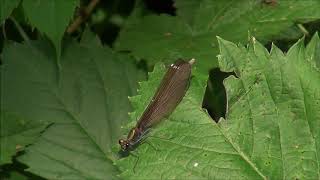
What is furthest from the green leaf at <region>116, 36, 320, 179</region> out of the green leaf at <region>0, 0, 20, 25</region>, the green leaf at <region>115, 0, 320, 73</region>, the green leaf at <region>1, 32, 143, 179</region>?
the green leaf at <region>0, 0, 20, 25</region>

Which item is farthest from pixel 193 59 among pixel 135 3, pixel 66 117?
pixel 135 3

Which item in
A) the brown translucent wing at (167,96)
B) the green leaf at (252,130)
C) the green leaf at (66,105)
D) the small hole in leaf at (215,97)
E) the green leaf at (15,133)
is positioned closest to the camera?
the green leaf at (252,130)

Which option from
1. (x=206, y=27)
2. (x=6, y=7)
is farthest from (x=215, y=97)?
(x=6, y=7)

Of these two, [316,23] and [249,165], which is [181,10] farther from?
[249,165]

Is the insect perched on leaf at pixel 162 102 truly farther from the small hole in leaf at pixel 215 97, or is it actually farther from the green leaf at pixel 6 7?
the green leaf at pixel 6 7

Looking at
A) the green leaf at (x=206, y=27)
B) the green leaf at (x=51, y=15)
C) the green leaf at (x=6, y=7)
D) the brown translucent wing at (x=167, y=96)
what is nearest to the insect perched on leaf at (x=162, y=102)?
the brown translucent wing at (x=167, y=96)

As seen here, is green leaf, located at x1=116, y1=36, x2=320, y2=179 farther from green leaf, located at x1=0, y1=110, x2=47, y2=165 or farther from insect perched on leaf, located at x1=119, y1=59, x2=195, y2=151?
green leaf, located at x1=0, y1=110, x2=47, y2=165
